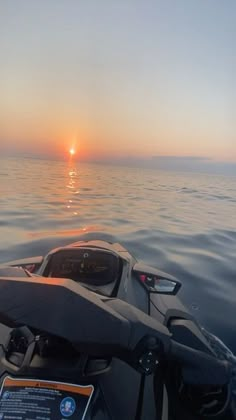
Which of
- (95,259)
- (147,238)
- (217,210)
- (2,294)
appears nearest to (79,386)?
(2,294)

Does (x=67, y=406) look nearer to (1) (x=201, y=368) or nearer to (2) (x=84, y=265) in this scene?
(1) (x=201, y=368)

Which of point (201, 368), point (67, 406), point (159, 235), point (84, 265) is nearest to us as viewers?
point (67, 406)

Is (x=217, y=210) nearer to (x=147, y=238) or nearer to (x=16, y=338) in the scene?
(x=147, y=238)

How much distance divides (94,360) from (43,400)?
36 cm

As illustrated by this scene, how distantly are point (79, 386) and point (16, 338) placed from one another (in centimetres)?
61

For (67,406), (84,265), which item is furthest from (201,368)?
(84,265)

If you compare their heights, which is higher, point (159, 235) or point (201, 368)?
point (201, 368)

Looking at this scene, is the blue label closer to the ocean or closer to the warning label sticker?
the warning label sticker

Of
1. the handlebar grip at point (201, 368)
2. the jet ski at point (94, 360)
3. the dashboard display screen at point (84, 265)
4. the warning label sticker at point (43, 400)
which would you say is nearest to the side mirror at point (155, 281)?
the dashboard display screen at point (84, 265)

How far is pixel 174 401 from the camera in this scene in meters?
2.34

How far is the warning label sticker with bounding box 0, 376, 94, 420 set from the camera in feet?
5.60

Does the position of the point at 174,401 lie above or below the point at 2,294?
below

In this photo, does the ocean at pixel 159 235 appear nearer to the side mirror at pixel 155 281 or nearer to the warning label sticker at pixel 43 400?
the side mirror at pixel 155 281

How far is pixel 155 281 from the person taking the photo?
3.90m
